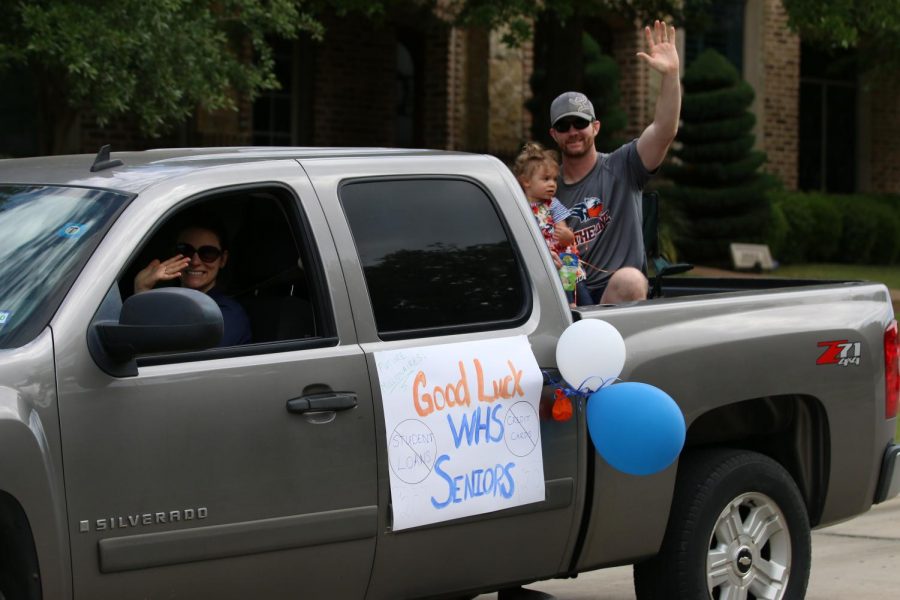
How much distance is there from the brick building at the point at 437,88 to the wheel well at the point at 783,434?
44.1ft

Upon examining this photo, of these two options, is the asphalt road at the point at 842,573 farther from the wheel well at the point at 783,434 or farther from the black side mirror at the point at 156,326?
the black side mirror at the point at 156,326

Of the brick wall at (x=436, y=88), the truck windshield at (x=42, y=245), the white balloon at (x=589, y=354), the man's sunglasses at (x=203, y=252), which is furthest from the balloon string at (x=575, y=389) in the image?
the brick wall at (x=436, y=88)

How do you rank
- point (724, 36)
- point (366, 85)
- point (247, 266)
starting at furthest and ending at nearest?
1. point (724, 36)
2. point (366, 85)
3. point (247, 266)

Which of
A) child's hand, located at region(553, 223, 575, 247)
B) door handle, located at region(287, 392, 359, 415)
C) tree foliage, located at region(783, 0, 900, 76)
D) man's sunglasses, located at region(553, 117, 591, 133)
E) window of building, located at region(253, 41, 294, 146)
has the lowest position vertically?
door handle, located at region(287, 392, 359, 415)

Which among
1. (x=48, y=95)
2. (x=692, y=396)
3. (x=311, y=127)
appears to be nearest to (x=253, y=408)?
(x=692, y=396)

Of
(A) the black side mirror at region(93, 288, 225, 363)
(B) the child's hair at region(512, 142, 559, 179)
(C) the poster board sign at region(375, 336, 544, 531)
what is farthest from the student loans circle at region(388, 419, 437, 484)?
(B) the child's hair at region(512, 142, 559, 179)

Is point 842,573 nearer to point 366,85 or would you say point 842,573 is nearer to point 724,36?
point 366,85

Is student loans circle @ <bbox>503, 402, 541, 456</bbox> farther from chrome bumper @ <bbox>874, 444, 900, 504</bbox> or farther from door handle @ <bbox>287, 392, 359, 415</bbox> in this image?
chrome bumper @ <bbox>874, 444, 900, 504</bbox>

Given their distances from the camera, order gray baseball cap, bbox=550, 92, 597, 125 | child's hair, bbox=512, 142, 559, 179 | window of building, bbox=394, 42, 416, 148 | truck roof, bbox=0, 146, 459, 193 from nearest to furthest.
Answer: truck roof, bbox=0, 146, 459, 193 < child's hair, bbox=512, 142, 559, 179 < gray baseball cap, bbox=550, 92, 597, 125 < window of building, bbox=394, 42, 416, 148

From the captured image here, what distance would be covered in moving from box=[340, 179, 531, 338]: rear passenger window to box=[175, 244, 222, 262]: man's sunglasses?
1.47 ft

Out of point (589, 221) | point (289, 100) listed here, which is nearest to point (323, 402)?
point (589, 221)

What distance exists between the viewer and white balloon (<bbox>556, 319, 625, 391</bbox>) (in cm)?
505

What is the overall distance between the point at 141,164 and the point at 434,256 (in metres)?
0.94

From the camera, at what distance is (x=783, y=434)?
6.19 meters
